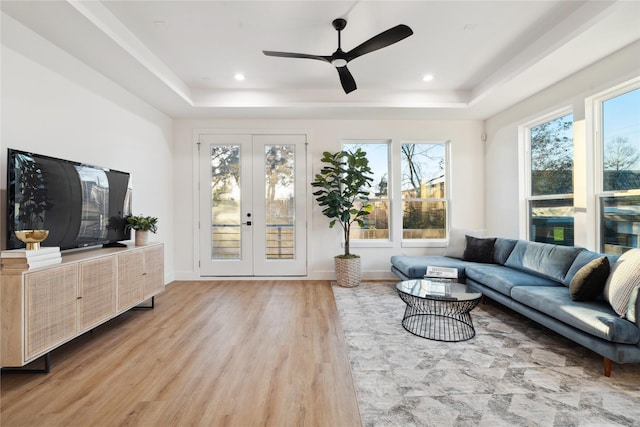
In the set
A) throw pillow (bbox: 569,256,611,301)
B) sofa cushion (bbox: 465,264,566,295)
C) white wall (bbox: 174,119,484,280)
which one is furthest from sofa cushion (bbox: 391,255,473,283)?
throw pillow (bbox: 569,256,611,301)

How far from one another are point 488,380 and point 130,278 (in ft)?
10.6

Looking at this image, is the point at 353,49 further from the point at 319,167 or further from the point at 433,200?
the point at 433,200

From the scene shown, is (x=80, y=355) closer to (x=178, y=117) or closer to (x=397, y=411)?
(x=397, y=411)

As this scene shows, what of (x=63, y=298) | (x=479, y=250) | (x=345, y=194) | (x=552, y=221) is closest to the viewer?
(x=63, y=298)

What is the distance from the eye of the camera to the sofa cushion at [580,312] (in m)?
1.83

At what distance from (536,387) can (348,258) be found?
2722mm

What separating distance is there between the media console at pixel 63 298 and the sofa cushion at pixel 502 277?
12.4 feet

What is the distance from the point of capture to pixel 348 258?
14.2 feet

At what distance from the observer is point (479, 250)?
3900mm

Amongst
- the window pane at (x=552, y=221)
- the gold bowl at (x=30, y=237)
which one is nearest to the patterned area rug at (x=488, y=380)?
the window pane at (x=552, y=221)

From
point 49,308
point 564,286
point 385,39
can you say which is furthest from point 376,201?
point 49,308

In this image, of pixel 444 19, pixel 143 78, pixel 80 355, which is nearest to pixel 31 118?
pixel 143 78

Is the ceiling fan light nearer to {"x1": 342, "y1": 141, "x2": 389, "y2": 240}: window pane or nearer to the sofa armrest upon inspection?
{"x1": 342, "y1": 141, "x2": 389, "y2": 240}: window pane

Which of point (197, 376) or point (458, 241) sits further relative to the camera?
point (458, 241)
